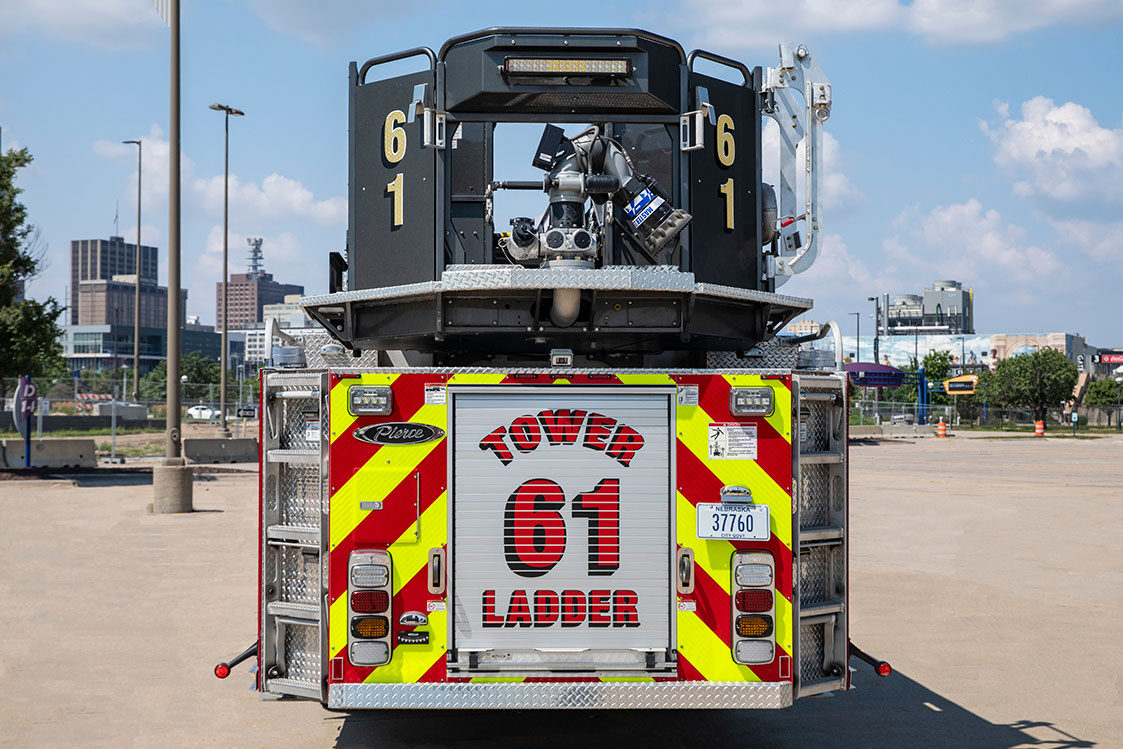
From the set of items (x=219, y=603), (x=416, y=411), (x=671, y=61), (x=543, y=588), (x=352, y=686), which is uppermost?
(x=671, y=61)

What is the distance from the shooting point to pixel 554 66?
6098 millimetres

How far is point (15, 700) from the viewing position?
7160mm

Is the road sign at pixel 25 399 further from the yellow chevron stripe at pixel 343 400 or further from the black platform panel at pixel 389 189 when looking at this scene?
the yellow chevron stripe at pixel 343 400

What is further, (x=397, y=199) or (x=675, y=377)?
(x=397, y=199)

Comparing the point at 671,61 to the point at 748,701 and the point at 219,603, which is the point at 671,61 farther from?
the point at 219,603

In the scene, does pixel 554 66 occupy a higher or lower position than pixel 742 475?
higher

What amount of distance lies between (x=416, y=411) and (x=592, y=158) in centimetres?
201

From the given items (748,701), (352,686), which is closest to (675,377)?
(748,701)

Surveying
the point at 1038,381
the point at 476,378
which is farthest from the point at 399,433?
the point at 1038,381

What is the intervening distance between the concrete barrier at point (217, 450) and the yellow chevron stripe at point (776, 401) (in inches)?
1135

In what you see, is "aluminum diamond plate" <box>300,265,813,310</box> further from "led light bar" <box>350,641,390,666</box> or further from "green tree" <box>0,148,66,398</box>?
"green tree" <box>0,148,66,398</box>

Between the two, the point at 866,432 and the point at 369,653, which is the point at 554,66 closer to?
the point at 369,653

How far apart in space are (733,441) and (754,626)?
865mm

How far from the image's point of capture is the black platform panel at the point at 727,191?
6.53m
